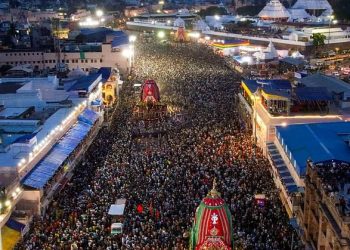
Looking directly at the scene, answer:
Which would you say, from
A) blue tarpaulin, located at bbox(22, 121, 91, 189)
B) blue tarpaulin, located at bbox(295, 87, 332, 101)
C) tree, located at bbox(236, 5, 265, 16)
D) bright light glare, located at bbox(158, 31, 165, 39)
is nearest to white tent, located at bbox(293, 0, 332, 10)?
tree, located at bbox(236, 5, 265, 16)

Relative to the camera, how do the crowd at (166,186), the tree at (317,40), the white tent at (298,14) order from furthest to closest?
the white tent at (298,14)
the tree at (317,40)
the crowd at (166,186)

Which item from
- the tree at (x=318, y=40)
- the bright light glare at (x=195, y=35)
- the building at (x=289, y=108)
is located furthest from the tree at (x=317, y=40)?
the building at (x=289, y=108)

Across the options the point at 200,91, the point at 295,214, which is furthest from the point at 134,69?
the point at 295,214

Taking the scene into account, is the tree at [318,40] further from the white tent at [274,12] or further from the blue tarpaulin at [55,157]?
the blue tarpaulin at [55,157]

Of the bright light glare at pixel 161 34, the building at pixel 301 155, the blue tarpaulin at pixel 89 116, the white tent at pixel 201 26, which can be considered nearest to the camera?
the building at pixel 301 155

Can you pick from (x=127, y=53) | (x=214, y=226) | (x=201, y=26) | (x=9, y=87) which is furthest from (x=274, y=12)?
(x=214, y=226)

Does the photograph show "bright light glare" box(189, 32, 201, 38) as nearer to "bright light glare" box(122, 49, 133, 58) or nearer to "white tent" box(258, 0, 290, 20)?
"white tent" box(258, 0, 290, 20)

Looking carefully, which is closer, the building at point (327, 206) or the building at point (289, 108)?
the building at point (327, 206)

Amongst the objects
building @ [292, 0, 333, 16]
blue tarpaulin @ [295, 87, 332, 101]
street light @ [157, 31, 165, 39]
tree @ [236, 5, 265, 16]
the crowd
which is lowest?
the crowd
